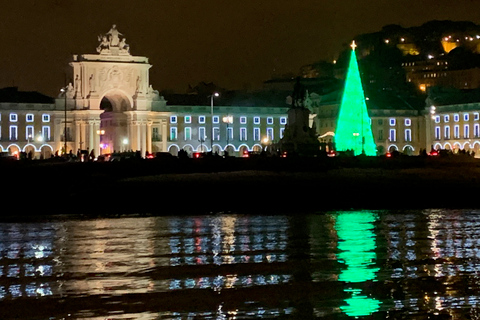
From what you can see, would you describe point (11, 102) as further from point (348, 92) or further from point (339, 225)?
point (339, 225)

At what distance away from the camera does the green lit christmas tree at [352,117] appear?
2948 inches

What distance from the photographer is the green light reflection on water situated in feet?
54.3

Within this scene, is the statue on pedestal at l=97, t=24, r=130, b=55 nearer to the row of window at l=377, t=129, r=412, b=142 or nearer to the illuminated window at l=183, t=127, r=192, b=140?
the illuminated window at l=183, t=127, r=192, b=140

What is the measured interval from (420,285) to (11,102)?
124043mm

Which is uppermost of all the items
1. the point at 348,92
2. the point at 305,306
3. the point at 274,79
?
the point at 274,79

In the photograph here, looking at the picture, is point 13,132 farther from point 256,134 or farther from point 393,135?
point 393,135

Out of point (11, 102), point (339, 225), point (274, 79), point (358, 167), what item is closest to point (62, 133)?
point (11, 102)

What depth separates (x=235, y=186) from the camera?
1855 inches

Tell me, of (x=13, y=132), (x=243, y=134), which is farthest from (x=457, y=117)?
(x=13, y=132)

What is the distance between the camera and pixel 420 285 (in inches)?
723

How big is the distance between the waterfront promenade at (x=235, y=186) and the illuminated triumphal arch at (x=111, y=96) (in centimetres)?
7629

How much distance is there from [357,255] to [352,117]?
5270 cm

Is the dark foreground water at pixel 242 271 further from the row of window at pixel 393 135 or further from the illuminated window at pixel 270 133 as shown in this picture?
the illuminated window at pixel 270 133

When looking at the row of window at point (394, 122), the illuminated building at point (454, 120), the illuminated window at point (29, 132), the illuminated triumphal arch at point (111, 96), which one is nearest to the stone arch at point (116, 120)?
the illuminated triumphal arch at point (111, 96)
